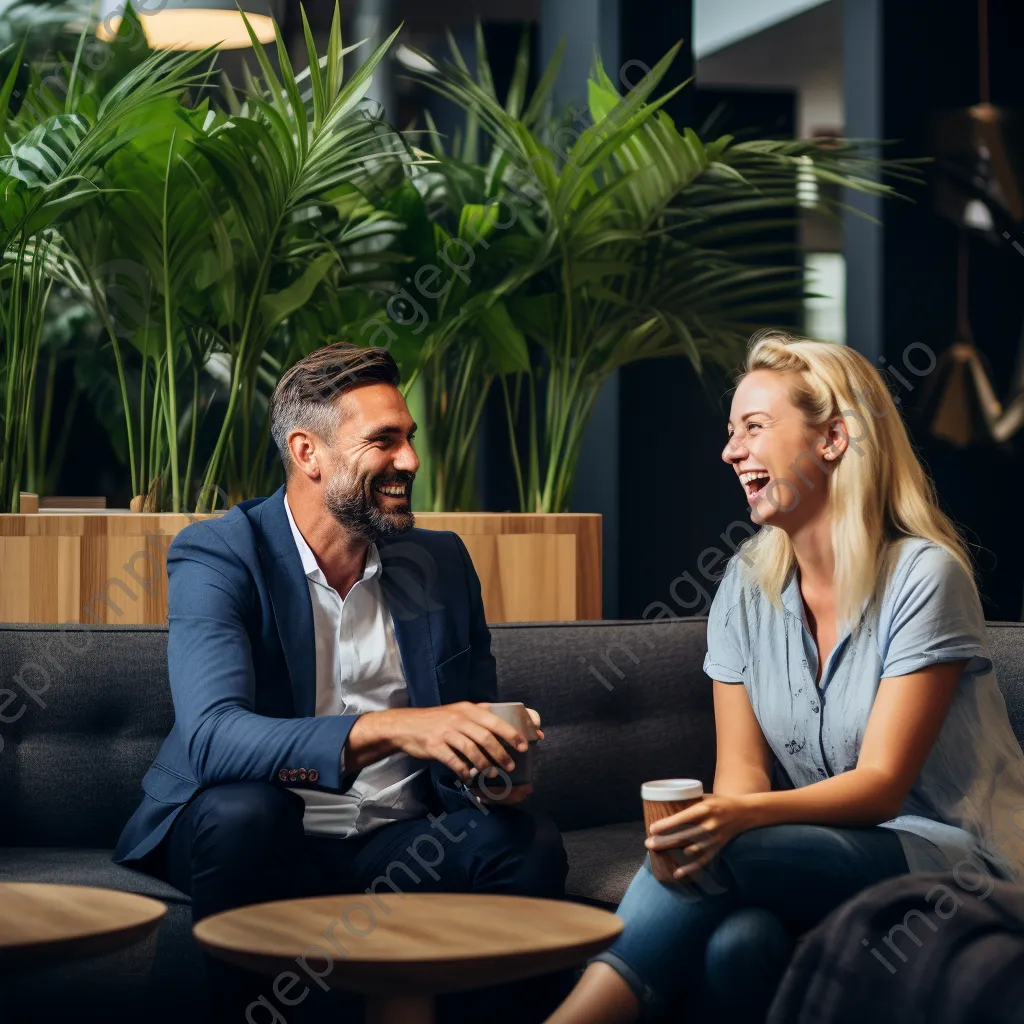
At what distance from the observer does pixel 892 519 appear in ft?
6.35

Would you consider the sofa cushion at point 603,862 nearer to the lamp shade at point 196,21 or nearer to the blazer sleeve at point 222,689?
→ the blazer sleeve at point 222,689

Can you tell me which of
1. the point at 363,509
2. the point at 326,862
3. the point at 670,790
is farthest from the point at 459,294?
the point at 670,790

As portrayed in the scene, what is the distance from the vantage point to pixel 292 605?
2.00m

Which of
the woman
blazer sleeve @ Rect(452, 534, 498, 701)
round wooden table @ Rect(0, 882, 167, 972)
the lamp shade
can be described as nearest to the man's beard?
blazer sleeve @ Rect(452, 534, 498, 701)

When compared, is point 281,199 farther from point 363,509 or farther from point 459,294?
point 363,509

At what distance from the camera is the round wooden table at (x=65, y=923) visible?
124 centimetres

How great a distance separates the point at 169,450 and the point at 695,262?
1.20 meters

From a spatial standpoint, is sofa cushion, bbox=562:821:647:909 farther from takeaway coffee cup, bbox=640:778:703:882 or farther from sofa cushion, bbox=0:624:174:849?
sofa cushion, bbox=0:624:174:849

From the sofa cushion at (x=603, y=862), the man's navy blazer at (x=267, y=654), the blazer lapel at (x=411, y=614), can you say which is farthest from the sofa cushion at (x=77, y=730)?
the sofa cushion at (x=603, y=862)

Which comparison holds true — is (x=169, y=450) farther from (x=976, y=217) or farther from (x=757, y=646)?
(x=976, y=217)

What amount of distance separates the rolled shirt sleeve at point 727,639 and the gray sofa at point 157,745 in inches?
13.6

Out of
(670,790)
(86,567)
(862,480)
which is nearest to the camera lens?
(670,790)

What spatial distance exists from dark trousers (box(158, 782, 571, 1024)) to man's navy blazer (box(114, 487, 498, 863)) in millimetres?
51

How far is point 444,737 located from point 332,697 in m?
0.41
